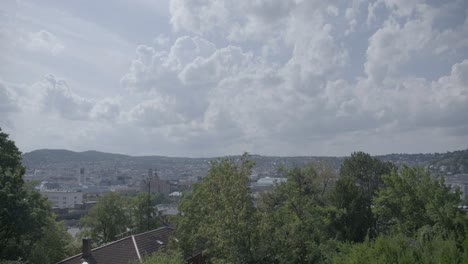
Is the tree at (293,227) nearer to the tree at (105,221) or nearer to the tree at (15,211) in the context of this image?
the tree at (15,211)

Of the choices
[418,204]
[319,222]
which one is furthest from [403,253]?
[418,204]

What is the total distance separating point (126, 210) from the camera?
5038 centimetres

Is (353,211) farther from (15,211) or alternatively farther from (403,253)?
(15,211)

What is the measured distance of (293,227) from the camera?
24938 mm

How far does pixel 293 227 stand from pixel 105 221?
94.5ft

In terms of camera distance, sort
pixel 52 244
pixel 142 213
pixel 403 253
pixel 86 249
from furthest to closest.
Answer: pixel 142 213 < pixel 52 244 < pixel 86 249 < pixel 403 253

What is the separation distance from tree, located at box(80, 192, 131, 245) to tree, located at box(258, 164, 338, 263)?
18347mm

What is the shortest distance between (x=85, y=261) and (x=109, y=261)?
151 cm

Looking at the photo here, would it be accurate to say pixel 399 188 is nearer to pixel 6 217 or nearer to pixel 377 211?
pixel 377 211

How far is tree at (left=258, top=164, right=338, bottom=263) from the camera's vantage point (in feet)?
76.9

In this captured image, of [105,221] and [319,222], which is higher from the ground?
[319,222]

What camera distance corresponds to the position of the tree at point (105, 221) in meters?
48.9

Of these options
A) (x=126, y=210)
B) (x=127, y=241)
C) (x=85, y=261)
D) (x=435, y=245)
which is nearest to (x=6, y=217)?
(x=85, y=261)

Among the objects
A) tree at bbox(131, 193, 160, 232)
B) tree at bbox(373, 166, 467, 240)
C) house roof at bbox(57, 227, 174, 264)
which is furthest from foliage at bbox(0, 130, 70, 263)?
tree at bbox(373, 166, 467, 240)
